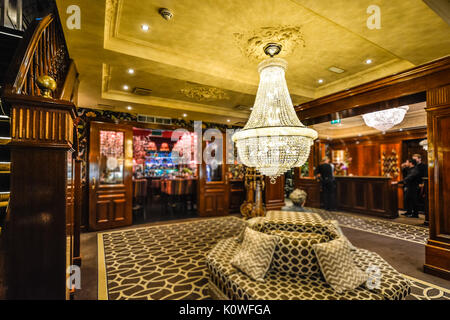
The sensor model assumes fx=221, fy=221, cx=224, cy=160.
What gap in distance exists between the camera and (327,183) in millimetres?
7324

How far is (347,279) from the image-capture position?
6.05 ft

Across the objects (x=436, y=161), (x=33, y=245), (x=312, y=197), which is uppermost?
(x=436, y=161)

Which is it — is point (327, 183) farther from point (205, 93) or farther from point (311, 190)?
point (205, 93)

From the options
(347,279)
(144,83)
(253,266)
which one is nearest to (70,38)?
(144,83)

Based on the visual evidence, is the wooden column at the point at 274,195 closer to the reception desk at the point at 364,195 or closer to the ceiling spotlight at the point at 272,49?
the reception desk at the point at 364,195

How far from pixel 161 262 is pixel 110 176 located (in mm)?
3048

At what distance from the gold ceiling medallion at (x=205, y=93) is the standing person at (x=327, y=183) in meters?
4.22

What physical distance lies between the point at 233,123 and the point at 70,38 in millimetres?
5244

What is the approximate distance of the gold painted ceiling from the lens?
230 centimetres

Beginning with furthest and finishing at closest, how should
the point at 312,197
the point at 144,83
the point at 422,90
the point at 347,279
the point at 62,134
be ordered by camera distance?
the point at 312,197 → the point at 144,83 → the point at 422,90 → the point at 347,279 → the point at 62,134

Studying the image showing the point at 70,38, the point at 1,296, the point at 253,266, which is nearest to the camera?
the point at 1,296

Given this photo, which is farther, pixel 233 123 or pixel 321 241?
pixel 233 123

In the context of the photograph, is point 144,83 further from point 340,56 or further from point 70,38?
point 340,56

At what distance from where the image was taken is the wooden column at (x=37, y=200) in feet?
2.91
